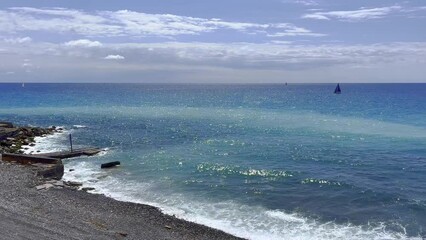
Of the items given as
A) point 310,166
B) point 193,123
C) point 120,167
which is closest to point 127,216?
point 120,167

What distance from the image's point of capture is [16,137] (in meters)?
53.1

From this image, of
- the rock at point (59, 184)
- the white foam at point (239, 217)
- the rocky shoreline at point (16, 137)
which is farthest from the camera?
the rocky shoreline at point (16, 137)

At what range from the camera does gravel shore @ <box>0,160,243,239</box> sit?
19.9 m

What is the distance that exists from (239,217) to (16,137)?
38781 millimetres

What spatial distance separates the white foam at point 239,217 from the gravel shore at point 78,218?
5.05 feet

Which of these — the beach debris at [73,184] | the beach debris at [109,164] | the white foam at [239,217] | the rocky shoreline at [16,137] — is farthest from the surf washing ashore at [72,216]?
the rocky shoreline at [16,137]

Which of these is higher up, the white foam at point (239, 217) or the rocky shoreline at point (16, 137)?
the rocky shoreline at point (16, 137)

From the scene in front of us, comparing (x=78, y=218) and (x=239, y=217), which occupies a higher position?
(x=78, y=218)

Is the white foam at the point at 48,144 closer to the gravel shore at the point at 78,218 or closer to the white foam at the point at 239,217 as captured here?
the white foam at the point at 239,217

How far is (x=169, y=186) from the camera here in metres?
32.0

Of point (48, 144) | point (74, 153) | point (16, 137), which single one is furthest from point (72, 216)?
point (16, 137)

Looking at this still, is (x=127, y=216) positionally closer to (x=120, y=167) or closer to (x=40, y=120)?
(x=120, y=167)

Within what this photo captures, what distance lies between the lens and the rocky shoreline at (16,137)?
152 feet

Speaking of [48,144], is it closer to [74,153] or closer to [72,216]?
[74,153]
